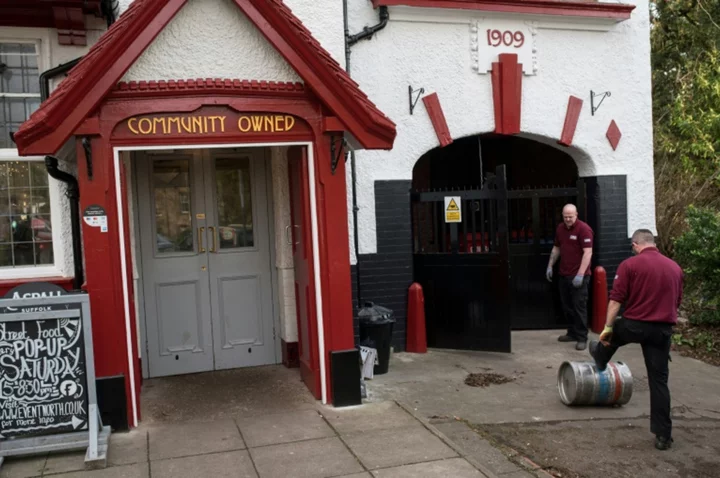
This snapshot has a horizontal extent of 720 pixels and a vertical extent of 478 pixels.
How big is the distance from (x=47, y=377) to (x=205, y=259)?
8.12 feet

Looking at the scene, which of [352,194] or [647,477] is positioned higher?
[352,194]

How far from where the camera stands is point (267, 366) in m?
7.68

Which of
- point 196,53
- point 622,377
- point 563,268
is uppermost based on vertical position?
point 196,53

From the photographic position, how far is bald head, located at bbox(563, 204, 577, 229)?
342 inches

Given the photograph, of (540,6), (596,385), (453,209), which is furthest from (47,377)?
(540,6)

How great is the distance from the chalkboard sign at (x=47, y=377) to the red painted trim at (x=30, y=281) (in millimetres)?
1396

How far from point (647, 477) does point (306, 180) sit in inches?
142

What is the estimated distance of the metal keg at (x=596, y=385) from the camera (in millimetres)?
6355

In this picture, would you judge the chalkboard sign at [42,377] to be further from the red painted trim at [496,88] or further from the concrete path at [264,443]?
the red painted trim at [496,88]

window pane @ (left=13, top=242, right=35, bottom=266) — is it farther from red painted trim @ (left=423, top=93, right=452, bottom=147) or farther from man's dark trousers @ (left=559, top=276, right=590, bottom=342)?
man's dark trousers @ (left=559, top=276, right=590, bottom=342)

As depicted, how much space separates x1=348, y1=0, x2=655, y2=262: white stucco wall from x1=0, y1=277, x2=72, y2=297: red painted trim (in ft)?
11.0

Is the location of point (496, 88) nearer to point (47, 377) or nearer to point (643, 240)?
point (643, 240)

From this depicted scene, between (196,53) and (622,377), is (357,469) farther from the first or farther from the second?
(196,53)

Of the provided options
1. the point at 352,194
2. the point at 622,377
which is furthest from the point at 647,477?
the point at 352,194
